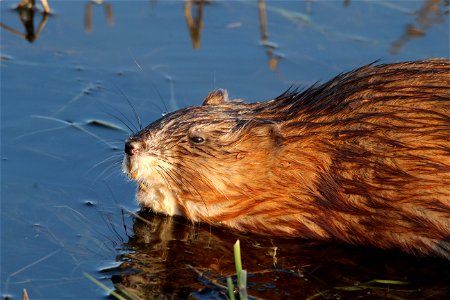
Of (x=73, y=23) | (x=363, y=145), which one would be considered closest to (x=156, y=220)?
(x=363, y=145)

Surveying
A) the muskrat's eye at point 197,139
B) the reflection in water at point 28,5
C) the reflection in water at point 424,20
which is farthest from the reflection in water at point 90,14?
the muskrat's eye at point 197,139

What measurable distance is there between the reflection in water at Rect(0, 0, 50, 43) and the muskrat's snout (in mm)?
2433

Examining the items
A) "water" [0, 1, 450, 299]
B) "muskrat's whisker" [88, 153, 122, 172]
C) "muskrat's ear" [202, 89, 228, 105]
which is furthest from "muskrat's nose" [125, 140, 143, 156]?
"muskrat's whisker" [88, 153, 122, 172]

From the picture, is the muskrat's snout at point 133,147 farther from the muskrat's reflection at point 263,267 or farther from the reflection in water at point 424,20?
the reflection in water at point 424,20

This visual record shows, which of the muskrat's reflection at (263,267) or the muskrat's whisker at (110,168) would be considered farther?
the muskrat's whisker at (110,168)

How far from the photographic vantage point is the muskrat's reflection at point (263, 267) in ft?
16.8

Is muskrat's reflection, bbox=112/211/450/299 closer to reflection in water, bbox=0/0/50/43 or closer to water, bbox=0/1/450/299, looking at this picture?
water, bbox=0/1/450/299

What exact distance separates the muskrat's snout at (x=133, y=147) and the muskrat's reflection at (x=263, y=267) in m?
0.45

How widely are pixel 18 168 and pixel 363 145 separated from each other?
1.95 m

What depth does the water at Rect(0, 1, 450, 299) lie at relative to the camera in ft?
17.2

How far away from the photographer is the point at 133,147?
18.0 feet

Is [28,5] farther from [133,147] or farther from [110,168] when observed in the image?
[133,147]

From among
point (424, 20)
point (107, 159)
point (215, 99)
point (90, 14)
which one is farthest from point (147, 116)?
point (424, 20)

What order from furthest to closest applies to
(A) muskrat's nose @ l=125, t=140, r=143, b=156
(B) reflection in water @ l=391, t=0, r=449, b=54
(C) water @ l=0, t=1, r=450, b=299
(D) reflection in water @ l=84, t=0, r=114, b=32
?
1. (D) reflection in water @ l=84, t=0, r=114, b=32
2. (B) reflection in water @ l=391, t=0, r=449, b=54
3. (A) muskrat's nose @ l=125, t=140, r=143, b=156
4. (C) water @ l=0, t=1, r=450, b=299
